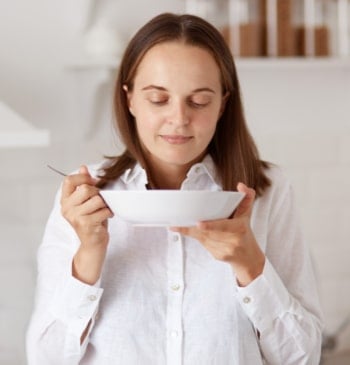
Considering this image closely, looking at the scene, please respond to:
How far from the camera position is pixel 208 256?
4.67ft

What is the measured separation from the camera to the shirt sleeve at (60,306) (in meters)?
1.34

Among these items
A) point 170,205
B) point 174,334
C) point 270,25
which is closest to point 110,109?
point 270,25

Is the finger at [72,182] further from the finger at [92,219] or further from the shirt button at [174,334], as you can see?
the shirt button at [174,334]

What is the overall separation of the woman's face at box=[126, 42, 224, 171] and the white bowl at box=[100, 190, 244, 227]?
164 millimetres

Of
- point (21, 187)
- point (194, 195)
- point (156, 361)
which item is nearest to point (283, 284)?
point (156, 361)

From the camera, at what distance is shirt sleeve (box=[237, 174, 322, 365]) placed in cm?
134

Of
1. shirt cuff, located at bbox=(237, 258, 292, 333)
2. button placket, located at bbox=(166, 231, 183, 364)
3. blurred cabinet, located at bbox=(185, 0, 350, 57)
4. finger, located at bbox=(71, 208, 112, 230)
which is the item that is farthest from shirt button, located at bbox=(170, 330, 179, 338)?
blurred cabinet, located at bbox=(185, 0, 350, 57)

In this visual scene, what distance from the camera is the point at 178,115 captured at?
1301 millimetres

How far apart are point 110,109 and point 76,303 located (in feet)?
2.85

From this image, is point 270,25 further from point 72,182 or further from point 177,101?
point 72,182

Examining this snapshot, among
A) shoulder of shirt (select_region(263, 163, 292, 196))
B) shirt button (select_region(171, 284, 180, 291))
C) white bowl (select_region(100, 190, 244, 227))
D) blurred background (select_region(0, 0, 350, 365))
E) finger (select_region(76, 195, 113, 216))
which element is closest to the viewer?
white bowl (select_region(100, 190, 244, 227))

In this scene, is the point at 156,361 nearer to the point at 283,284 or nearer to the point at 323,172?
the point at 283,284

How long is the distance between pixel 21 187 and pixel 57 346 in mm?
709

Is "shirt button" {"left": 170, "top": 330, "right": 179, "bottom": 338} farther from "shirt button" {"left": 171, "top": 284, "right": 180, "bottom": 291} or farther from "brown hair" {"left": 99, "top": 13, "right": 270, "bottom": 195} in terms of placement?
"brown hair" {"left": 99, "top": 13, "right": 270, "bottom": 195}
